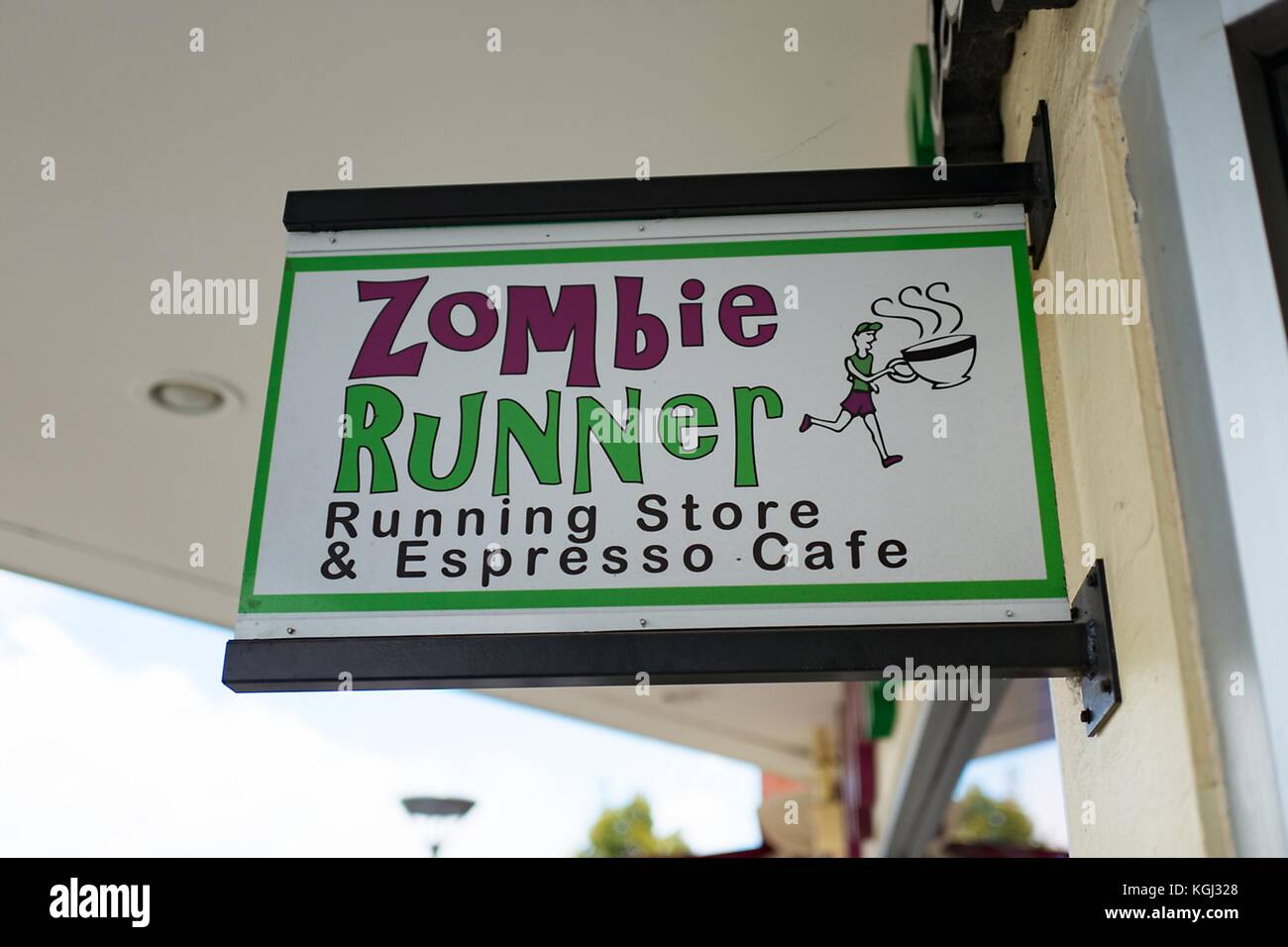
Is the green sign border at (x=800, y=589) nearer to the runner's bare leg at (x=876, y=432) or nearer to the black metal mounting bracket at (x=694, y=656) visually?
the black metal mounting bracket at (x=694, y=656)

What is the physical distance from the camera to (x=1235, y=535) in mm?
1006

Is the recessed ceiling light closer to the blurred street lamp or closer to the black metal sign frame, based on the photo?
the black metal sign frame

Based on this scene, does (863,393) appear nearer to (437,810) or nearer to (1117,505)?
(1117,505)

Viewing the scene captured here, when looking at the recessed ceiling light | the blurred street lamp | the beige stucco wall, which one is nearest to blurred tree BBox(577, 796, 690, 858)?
the blurred street lamp

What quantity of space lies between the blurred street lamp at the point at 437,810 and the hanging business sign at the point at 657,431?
5.88m

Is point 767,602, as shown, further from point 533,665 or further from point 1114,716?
point 1114,716

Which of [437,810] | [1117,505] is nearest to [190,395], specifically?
[1117,505]

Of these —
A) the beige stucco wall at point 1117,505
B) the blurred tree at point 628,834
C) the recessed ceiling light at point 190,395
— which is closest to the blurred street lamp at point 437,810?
the recessed ceiling light at point 190,395

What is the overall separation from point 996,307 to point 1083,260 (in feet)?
0.34

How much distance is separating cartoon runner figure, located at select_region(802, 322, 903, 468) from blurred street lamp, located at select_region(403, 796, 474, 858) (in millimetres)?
6084

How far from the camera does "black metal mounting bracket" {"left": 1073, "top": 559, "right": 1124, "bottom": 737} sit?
1.23 m

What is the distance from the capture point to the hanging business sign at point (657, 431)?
1283 millimetres

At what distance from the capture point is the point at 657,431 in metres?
1.38

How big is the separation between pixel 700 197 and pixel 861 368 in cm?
30
